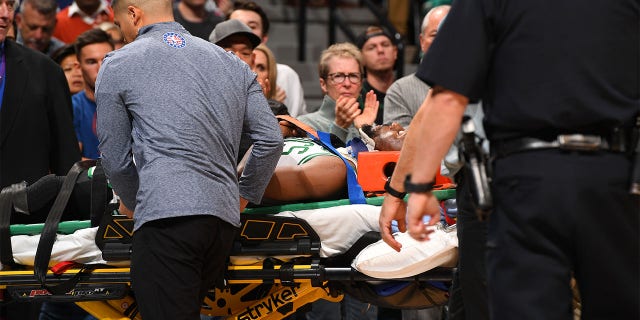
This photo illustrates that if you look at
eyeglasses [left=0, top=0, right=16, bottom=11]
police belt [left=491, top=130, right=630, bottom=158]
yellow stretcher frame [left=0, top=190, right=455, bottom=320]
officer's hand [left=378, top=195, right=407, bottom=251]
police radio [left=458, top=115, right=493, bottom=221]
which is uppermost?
police belt [left=491, top=130, right=630, bottom=158]

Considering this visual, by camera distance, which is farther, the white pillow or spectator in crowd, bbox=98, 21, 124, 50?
spectator in crowd, bbox=98, 21, 124, 50

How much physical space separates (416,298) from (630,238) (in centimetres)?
187

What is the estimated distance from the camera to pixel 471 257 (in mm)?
3617

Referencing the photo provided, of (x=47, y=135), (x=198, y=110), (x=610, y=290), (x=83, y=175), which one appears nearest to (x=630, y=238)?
(x=610, y=290)

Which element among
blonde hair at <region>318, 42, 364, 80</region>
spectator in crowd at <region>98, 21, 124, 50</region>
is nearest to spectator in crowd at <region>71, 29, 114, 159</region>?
spectator in crowd at <region>98, 21, 124, 50</region>

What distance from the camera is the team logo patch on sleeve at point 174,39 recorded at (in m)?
3.79

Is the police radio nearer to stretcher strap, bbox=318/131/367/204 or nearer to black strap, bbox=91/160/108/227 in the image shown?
stretcher strap, bbox=318/131/367/204

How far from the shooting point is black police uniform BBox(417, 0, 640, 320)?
104 inches

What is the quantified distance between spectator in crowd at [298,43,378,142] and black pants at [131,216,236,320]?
1.94m

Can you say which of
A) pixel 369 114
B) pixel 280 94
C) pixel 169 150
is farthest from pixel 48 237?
pixel 280 94

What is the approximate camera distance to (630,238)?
8.71ft

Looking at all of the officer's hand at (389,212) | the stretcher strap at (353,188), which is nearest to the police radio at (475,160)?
the officer's hand at (389,212)

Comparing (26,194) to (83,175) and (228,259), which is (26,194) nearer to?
(83,175)

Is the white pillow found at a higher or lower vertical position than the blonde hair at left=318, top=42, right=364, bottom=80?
lower
